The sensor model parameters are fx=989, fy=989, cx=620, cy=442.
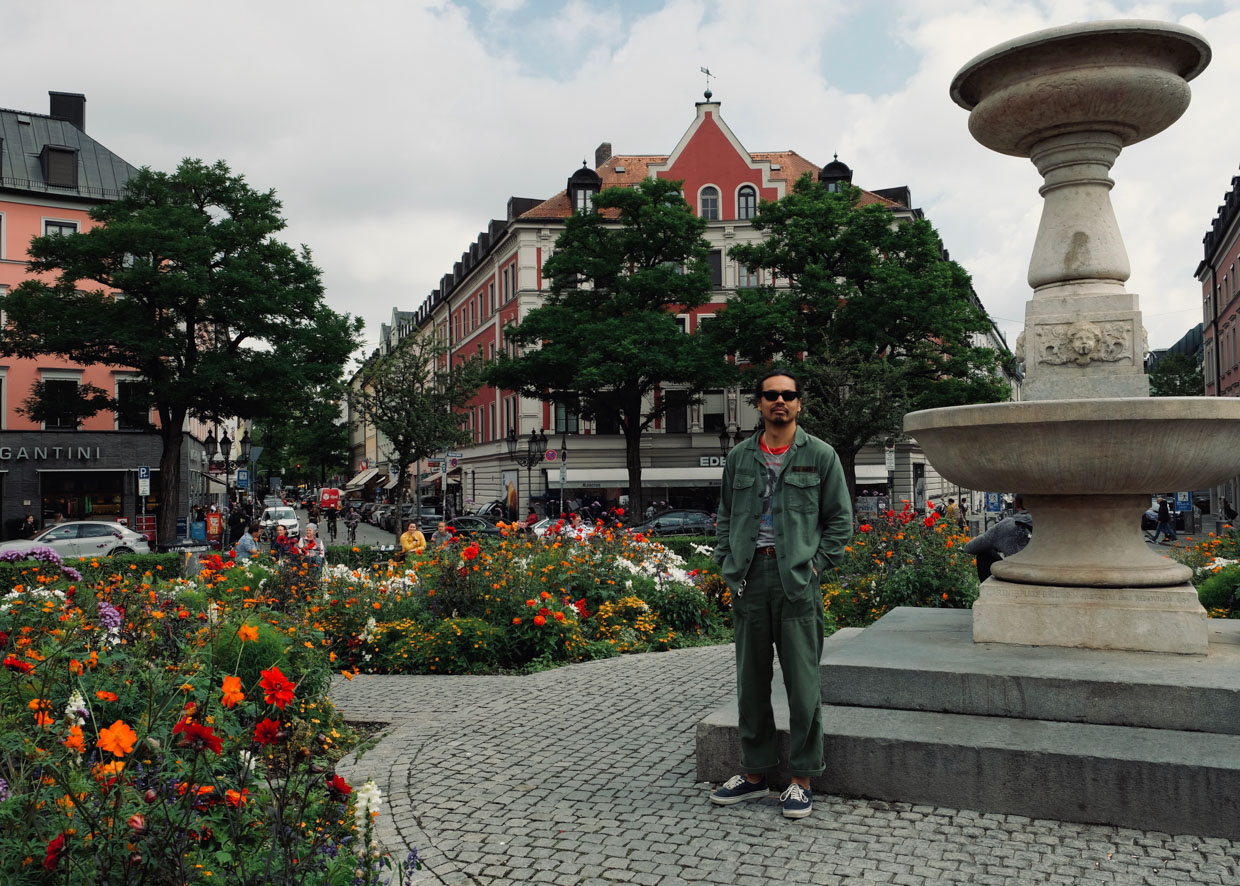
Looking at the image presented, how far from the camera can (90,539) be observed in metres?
27.7

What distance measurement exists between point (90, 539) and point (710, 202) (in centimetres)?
3284

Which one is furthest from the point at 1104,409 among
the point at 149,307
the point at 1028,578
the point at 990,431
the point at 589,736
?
the point at 149,307

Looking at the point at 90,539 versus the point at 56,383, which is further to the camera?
the point at 56,383

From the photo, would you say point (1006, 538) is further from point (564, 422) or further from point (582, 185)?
Answer: point (582, 185)

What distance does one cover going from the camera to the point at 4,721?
13.9ft

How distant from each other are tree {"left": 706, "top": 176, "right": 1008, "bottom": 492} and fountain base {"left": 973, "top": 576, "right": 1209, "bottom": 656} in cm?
3019

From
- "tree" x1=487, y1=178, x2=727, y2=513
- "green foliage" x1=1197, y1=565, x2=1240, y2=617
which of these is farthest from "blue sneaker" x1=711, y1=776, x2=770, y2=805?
"tree" x1=487, y1=178, x2=727, y2=513

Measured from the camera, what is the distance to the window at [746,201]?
1953 inches

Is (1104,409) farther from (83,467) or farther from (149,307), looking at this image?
(83,467)

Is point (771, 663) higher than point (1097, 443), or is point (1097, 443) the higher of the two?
point (1097, 443)

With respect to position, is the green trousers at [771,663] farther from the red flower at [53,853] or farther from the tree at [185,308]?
the tree at [185,308]

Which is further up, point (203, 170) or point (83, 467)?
point (203, 170)

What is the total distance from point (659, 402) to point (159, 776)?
134ft

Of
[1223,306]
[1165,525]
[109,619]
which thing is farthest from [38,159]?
[1223,306]
